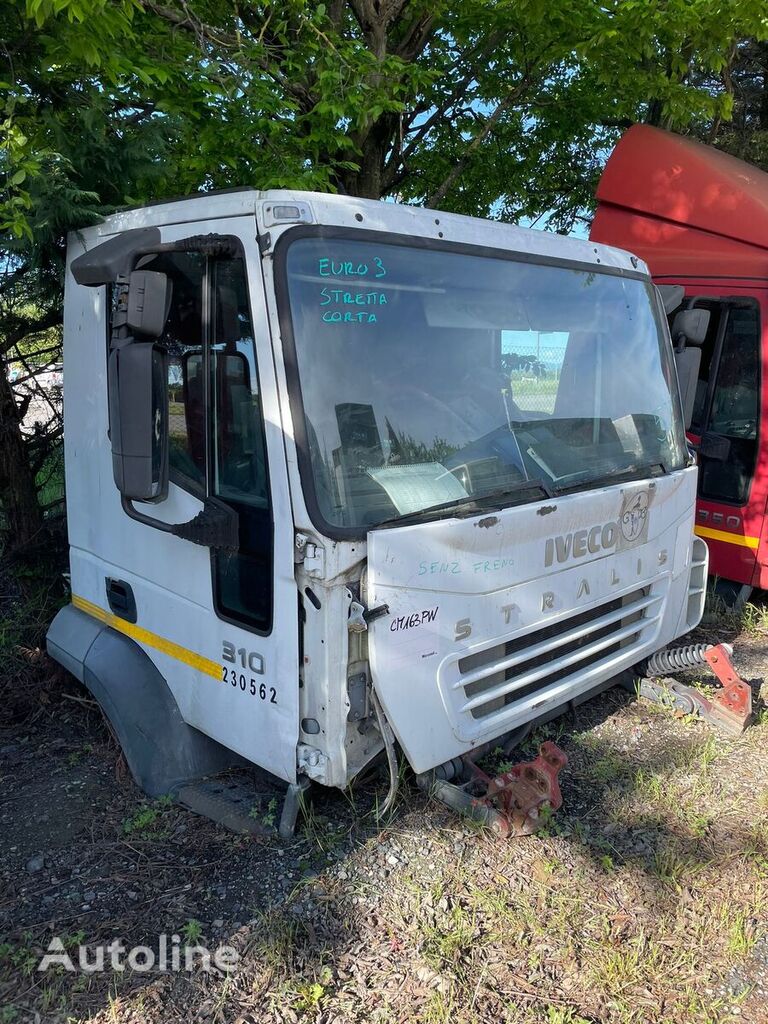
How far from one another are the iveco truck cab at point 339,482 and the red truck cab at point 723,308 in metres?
2.05

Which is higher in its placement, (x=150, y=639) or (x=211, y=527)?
(x=211, y=527)

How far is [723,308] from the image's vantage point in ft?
17.7

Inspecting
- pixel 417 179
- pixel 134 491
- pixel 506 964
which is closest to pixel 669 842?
pixel 506 964

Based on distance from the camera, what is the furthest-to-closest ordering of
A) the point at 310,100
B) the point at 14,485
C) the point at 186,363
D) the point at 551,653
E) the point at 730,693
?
the point at 310,100 < the point at 14,485 < the point at 730,693 < the point at 551,653 < the point at 186,363

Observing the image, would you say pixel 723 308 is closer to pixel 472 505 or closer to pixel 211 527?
pixel 472 505

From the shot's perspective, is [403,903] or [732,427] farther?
[732,427]

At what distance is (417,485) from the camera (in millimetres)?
2746

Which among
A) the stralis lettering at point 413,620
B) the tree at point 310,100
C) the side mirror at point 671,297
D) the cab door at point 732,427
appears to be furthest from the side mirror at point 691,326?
the tree at point 310,100

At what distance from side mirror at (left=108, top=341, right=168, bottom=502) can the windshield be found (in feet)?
1.65

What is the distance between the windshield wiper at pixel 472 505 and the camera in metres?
2.64

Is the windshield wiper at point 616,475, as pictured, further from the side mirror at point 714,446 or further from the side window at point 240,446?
the side mirror at point 714,446

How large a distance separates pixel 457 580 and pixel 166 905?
155 centimetres

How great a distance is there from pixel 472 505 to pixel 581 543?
2.19 feet

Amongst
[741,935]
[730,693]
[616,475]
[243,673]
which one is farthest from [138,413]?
[730,693]
